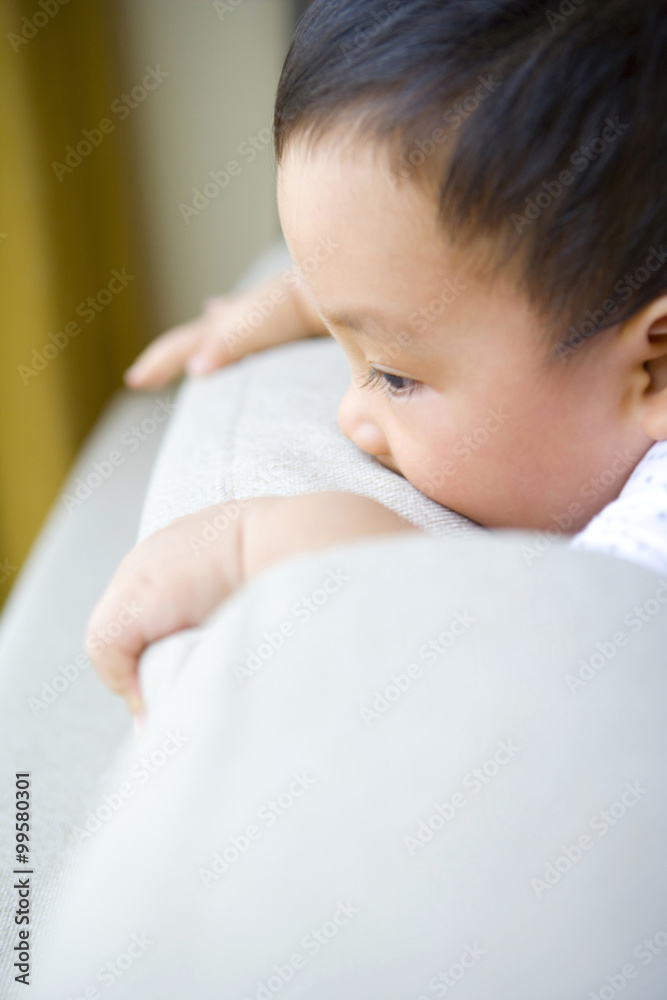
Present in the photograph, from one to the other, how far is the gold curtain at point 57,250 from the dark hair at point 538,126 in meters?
1.19

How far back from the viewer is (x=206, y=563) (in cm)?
48

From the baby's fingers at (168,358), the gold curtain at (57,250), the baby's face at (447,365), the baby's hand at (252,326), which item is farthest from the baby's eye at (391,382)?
the gold curtain at (57,250)

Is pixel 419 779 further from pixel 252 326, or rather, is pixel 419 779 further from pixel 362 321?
pixel 252 326

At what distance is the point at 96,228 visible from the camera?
80.7 inches

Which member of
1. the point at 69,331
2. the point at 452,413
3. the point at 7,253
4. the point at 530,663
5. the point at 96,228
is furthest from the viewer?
the point at 96,228

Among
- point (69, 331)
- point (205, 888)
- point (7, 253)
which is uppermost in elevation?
point (7, 253)

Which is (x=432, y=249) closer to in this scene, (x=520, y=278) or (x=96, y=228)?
(x=520, y=278)

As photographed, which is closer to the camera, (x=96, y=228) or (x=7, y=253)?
(x=7, y=253)

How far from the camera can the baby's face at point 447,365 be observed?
542 millimetres

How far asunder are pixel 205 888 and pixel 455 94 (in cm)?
44

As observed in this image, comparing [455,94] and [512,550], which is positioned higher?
[455,94]

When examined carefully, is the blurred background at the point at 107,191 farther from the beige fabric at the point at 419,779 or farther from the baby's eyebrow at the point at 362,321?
the beige fabric at the point at 419,779

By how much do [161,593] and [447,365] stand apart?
0.80 feet

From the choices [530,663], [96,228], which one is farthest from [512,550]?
[96,228]
